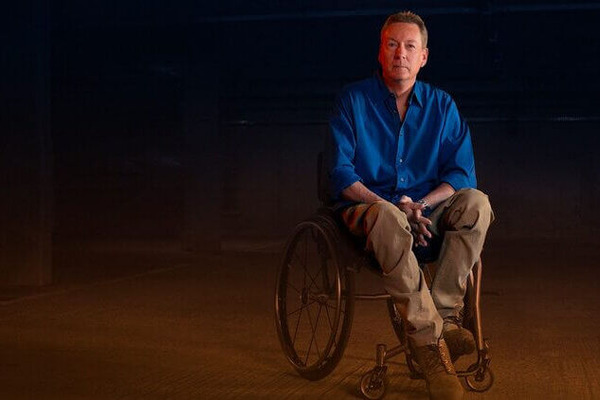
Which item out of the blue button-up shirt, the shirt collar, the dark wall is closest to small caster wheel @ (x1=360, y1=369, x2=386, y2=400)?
the blue button-up shirt

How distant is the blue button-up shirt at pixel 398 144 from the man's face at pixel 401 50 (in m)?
0.08

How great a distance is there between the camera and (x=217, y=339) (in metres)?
5.37

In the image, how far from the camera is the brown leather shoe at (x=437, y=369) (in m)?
3.45

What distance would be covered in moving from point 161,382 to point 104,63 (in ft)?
52.2

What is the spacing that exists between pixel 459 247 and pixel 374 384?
0.55m

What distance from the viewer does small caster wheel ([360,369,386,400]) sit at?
12.2ft

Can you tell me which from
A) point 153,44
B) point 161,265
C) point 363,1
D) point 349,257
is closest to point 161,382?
point 349,257

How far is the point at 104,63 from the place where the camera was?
19.4 m

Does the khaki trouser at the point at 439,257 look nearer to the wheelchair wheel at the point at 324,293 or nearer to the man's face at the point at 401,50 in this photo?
the wheelchair wheel at the point at 324,293

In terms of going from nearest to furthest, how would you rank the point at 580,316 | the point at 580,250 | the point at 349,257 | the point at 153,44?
1. the point at 349,257
2. the point at 580,316
3. the point at 580,250
4. the point at 153,44

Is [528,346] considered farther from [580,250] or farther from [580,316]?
[580,250]

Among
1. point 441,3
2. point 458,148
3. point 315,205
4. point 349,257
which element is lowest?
point 315,205

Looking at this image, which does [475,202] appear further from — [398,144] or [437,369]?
[437,369]

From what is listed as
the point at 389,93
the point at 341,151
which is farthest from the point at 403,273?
the point at 389,93
